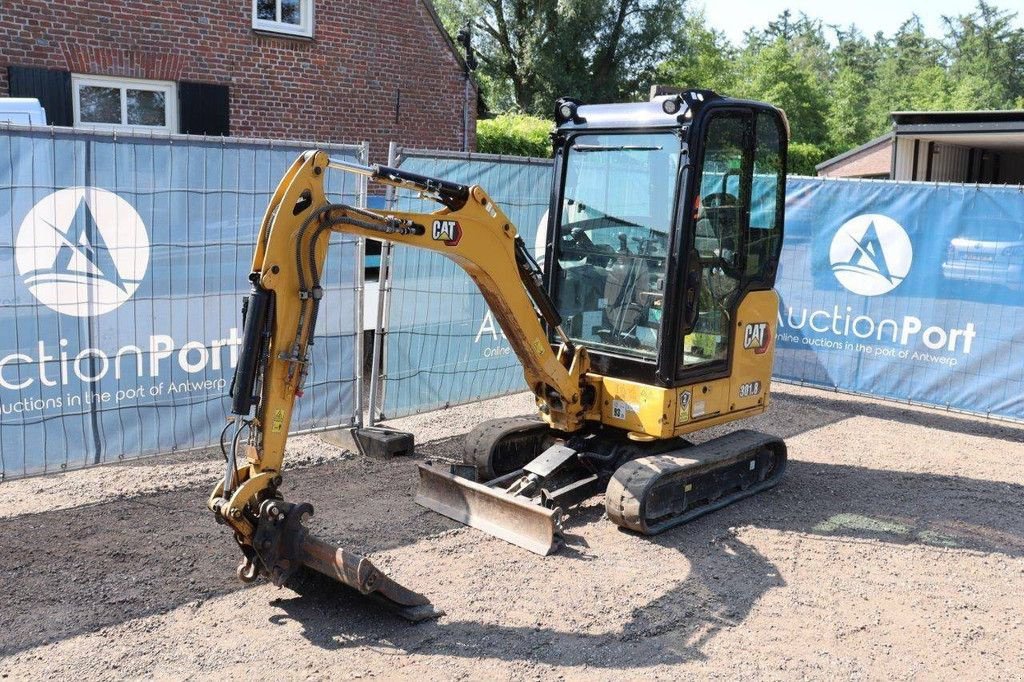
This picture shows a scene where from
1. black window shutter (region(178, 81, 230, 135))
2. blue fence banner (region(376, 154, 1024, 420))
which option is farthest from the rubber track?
black window shutter (region(178, 81, 230, 135))

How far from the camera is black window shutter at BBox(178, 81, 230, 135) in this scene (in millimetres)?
13203

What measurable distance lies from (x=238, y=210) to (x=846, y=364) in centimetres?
668

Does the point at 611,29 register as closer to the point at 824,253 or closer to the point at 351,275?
the point at 824,253

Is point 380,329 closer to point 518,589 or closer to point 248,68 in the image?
point 518,589

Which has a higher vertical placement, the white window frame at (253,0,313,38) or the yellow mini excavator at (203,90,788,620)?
the white window frame at (253,0,313,38)

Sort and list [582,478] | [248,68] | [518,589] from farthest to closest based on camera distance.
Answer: [248,68], [582,478], [518,589]

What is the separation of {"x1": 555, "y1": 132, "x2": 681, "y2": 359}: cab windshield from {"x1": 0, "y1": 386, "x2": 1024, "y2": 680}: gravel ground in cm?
133

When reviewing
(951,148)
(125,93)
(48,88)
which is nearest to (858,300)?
(951,148)

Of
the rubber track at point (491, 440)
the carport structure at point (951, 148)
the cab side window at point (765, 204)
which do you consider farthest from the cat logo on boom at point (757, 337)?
the carport structure at point (951, 148)

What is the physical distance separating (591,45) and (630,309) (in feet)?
97.1

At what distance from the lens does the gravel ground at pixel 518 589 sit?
4.56m

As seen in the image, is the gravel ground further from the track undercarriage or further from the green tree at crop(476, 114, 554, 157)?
the green tree at crop(476, 114, 554, 157)

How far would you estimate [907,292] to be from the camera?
9891mm

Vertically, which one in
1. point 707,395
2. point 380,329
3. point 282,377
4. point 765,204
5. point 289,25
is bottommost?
point 707,395
